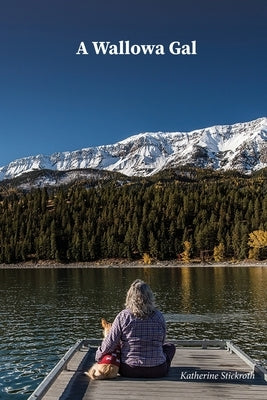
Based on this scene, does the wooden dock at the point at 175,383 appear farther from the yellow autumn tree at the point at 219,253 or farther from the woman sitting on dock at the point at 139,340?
the yellow autumn tree at the point at 219,253

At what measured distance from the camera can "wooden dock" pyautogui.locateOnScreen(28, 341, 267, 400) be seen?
11586mm

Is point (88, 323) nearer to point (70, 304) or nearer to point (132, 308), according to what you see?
point (70, 304)

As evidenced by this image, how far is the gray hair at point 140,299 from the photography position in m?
11.8

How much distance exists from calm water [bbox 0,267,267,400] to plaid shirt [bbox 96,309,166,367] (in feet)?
36.6

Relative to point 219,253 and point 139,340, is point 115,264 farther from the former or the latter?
point 139,340

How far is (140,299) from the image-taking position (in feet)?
39.3

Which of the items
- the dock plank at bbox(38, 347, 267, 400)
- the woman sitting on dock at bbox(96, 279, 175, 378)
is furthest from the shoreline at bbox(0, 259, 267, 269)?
the woman sitting on dock at bbox(96, 279, 175, 378)

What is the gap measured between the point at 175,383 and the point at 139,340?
5.10 feet

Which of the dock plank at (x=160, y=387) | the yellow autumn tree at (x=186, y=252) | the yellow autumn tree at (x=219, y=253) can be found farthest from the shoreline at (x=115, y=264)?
the dock plank at (x=160, y=387)

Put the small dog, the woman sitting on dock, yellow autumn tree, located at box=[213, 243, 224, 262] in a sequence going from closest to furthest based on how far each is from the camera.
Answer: the woman sitting on dock
the small dog
yellow autumn tree, located at box=[213, 243, 224, 262]

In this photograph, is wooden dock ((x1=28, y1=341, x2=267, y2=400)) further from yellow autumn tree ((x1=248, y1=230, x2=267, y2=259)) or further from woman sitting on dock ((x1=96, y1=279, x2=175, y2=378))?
yellow autumn tree ((x1=248, y1=230, x2=267, y2=259))

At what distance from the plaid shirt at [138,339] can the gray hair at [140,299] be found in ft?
0.79

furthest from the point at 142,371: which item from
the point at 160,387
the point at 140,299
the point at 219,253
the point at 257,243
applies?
the point at 219,253

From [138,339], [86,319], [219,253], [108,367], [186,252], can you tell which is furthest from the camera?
[186,252]
